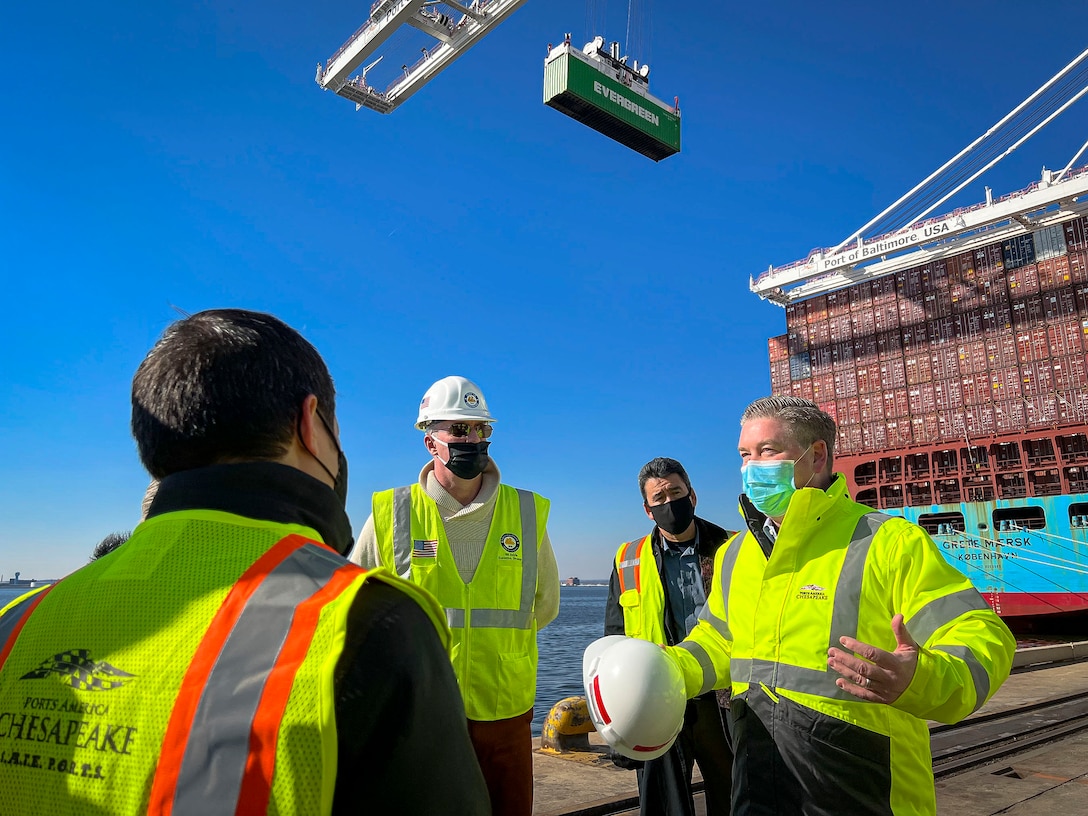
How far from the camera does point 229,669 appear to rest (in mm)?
887

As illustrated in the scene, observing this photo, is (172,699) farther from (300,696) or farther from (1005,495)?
(1005,495)

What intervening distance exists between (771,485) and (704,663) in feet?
2.27

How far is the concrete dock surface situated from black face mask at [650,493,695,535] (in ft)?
5.47

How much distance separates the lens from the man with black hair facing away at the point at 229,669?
0.85 meters

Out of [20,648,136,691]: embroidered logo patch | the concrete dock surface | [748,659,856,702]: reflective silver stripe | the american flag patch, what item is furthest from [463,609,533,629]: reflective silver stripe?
[20,648,136,691]: embroidered logo patch

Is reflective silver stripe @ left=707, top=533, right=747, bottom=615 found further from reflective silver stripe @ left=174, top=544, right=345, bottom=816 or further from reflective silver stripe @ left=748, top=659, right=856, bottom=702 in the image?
reflective silver stripe @ left=174, top=544, right=345, bottom=816

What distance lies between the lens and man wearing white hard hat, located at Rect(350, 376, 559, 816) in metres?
2.92

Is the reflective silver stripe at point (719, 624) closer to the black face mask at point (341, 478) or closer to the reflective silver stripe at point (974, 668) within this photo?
the reflective silver stripe at point (974, 668)

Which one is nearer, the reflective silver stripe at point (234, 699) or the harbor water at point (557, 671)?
the reflective silver stripe at point (234, 699)

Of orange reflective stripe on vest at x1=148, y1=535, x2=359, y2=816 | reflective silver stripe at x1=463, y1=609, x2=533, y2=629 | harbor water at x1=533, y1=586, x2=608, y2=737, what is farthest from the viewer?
harbor water at x1=533, y1=586, x2=608, y2=737

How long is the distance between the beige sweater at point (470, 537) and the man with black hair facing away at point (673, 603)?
60 centimetres

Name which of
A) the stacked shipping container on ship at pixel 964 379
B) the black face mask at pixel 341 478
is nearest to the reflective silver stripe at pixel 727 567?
the black face mask at pixel 341 478

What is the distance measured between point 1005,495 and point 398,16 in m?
27.5

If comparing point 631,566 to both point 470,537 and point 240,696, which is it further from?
point 240,696
